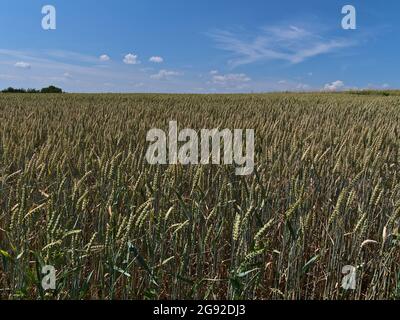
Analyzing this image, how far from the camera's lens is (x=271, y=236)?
1.82 m

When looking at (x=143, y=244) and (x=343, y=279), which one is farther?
(x=143, y=244)

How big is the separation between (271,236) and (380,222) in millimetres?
506

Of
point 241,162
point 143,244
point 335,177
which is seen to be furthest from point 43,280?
point 335,177

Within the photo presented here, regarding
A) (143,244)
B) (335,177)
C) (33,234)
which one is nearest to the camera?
(143,244)

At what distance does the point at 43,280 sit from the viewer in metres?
1.19

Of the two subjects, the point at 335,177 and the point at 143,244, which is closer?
the point at 143,244

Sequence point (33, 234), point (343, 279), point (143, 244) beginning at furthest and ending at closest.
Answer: point (33, 234)
point (143, 244)
point (343, 279)

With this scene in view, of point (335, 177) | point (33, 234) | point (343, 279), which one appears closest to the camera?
point (343, 279)
